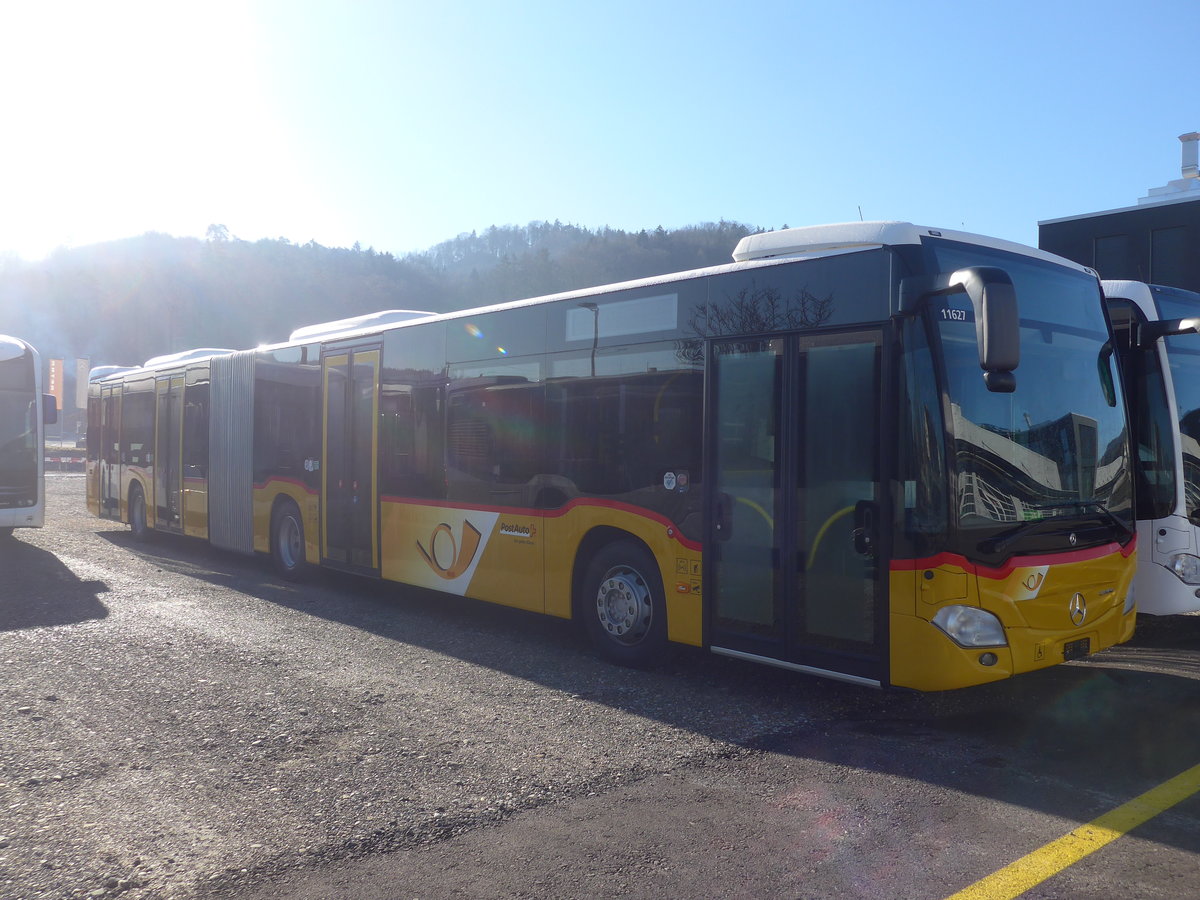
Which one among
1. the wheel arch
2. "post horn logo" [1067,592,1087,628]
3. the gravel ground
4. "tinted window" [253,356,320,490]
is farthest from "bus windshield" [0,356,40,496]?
"post horn logo" [1067,592,1087,628]

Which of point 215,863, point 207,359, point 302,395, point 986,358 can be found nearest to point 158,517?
point 207,359

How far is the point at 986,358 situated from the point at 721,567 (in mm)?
2296

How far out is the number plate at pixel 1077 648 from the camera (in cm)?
589

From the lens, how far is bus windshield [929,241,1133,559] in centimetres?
561

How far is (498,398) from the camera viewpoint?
872 cm

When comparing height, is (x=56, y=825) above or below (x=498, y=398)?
below

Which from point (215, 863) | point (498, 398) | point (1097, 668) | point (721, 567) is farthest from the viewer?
point (498, 398)

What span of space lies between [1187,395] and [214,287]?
128 m

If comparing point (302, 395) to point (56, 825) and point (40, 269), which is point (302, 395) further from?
point (40, 269)

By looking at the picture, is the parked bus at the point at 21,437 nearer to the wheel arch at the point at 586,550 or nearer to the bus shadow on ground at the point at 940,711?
the bus shadow on ground at the point at 940,711

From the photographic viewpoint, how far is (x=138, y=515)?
16.9m

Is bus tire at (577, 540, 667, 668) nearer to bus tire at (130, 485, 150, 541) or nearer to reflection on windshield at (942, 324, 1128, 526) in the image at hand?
reflection on windshield at (942, 324, 1128, 526)

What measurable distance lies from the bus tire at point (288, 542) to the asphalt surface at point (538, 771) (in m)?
3.09

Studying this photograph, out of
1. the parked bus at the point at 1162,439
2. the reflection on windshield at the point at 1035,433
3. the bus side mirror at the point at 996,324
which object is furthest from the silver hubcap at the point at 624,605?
the parked bus at the point at 1162,439
